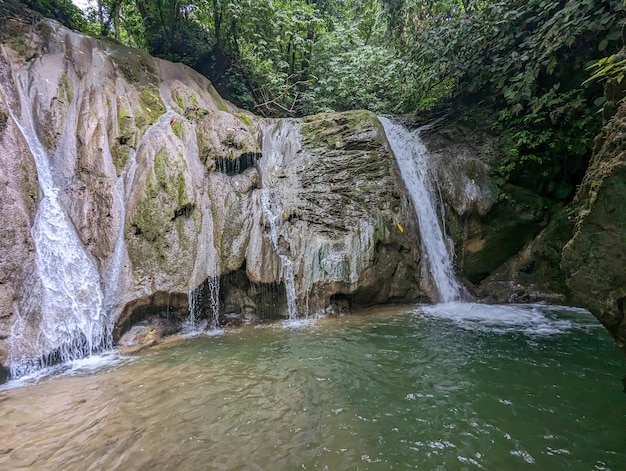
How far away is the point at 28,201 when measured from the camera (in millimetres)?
5691

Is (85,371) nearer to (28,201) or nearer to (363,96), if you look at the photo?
(28,201)

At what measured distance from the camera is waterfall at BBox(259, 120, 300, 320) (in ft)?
23.1

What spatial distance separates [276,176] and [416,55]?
553 cm

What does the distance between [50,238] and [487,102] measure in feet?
34.4

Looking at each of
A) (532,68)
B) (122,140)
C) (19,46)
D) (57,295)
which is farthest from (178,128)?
(532,68)

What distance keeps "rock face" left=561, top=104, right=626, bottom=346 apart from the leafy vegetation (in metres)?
0.71

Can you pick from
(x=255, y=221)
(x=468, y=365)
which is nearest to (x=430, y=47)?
(x=255, y=221)

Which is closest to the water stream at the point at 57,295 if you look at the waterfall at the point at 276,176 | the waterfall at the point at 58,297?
the waterfall at the point at 58,297

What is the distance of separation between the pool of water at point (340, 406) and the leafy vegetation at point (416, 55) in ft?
10.1

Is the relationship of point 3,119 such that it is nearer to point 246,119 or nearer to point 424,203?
point 246,119

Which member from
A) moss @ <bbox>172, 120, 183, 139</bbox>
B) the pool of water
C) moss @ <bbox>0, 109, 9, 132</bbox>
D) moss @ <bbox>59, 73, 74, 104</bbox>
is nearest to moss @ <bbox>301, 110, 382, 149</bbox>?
moss @ <bbox>172, 120, 183, 139</bbox>

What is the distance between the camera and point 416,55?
9.54 meters

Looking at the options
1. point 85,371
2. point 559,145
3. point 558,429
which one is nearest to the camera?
point 558,429

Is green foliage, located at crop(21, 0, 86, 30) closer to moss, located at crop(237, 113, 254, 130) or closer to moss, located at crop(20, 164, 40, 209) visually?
moss, located at crop(237, 113, 254, 130)
